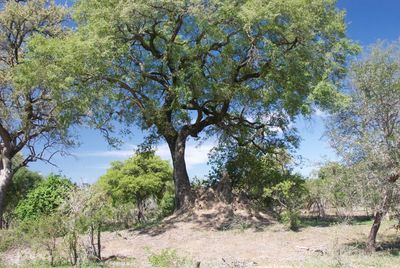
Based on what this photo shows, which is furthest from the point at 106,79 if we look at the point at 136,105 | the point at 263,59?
the point at 263,59

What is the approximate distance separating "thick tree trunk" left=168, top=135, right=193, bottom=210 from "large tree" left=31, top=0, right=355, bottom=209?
0.17 feet

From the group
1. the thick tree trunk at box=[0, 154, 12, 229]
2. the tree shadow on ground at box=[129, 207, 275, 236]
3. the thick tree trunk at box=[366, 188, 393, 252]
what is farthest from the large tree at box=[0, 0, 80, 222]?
the thick tree trunk at box=[366, 188, 393, 252]

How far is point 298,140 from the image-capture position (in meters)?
25.6

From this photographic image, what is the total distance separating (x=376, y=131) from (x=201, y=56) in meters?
10.1

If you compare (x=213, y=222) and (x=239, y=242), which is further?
(x=213, y=222)

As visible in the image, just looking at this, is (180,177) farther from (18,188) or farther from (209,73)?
(18,188)

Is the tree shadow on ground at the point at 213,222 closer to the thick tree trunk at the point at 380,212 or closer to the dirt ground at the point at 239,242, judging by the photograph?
the dirt ground at the point at 239,242

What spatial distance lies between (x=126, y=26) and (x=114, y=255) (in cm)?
1035

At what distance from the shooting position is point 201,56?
2247cm

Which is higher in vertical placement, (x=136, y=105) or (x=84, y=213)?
(x=136, y=105)

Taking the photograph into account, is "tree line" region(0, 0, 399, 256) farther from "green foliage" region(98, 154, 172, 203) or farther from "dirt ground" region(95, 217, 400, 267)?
"green foliage" region(98, 154, 172, 203)

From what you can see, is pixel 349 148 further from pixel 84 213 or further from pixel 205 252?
pixel 84 213

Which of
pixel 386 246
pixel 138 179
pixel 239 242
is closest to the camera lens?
pixel 386 246

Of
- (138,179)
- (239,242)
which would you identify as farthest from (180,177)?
(138,179)
